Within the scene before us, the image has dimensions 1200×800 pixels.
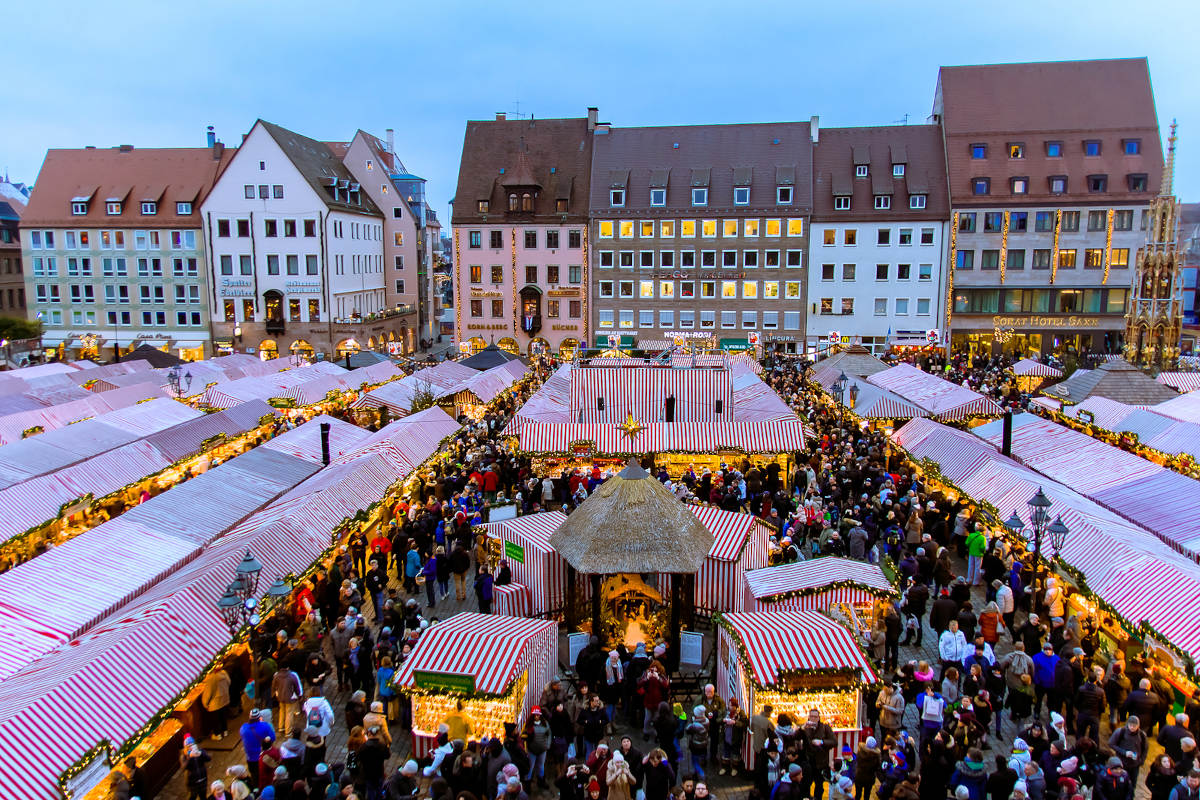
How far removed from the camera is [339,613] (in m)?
13.8

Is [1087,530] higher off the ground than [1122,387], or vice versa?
[1122,387]

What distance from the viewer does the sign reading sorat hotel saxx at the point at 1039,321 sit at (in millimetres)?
49750

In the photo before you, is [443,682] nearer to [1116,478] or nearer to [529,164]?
[1116,478]

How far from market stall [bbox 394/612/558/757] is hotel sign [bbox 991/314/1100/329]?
4588 centimetres

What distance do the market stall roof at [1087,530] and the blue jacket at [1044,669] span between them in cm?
118

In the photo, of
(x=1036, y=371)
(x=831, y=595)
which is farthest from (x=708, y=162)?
(x=831, y=595)

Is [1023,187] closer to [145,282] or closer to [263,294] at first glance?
[263,294]

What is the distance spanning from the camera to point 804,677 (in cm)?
1024

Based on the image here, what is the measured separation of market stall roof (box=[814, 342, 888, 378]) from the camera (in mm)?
32031

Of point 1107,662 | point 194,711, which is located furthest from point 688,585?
point 194,711

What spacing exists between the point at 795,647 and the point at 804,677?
398 mm

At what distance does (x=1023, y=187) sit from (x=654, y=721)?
4712cm

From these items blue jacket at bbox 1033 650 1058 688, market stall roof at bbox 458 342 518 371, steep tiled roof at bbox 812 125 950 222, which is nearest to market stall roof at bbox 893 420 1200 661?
blue jacket at bbox 1033 650 1058 688

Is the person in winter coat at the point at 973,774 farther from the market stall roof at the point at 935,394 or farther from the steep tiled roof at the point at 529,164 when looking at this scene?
the steep tiled roof at the point at 529,164
